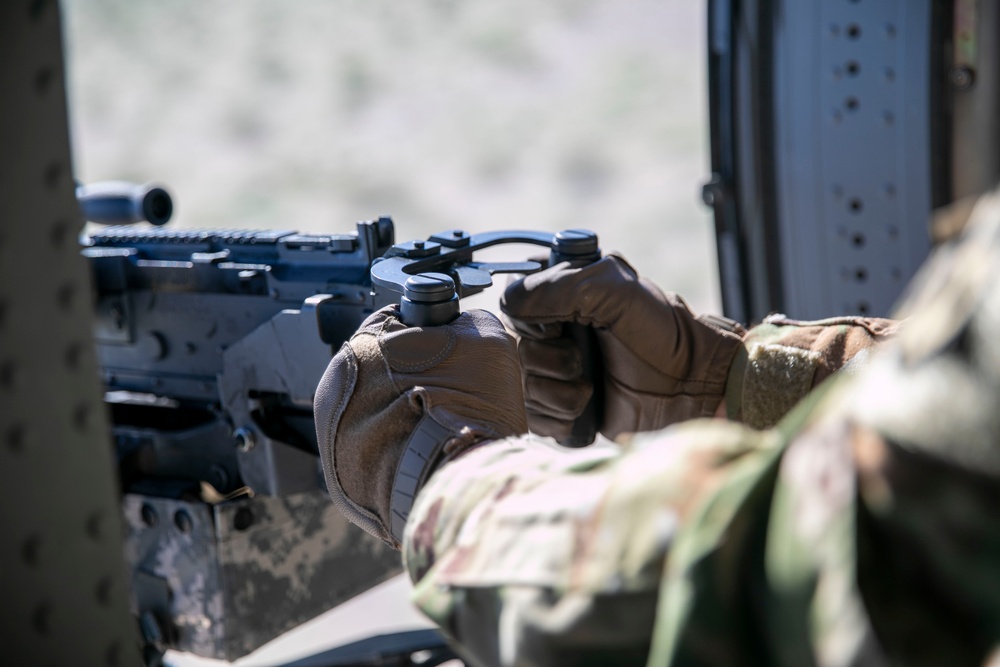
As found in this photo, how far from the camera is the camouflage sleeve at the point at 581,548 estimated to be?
19.7 inches

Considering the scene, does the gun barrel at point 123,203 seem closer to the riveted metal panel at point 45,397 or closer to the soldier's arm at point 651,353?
the soldier's arm at point 651,353

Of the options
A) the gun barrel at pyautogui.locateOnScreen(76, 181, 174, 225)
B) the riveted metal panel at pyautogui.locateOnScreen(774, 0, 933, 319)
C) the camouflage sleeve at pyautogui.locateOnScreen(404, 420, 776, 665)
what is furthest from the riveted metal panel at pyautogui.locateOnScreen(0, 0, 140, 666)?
the riveted metal panel at pyautogui.locateOnScreen(774, 0, 933, 319)

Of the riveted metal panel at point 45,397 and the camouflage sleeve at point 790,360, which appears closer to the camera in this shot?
the riveted metal panel at point 45,397

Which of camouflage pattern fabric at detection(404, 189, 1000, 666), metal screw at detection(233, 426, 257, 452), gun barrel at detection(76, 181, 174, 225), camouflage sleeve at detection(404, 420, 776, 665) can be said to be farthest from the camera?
gun barrel at detection(76, 181, 174, 225)

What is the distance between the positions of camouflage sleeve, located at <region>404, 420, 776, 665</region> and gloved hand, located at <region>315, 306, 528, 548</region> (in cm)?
26

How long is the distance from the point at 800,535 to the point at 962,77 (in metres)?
1.44

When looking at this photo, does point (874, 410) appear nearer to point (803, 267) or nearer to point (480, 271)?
point (480, 271)

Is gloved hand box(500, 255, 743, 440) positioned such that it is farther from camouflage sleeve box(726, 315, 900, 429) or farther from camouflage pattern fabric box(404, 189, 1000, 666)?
camouflage pattern fabric box(404, 189, 1000, 666)

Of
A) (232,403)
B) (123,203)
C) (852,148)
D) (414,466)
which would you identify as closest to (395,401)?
(414,466)

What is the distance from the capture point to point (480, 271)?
119 centimetres

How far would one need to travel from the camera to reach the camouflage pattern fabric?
39cm

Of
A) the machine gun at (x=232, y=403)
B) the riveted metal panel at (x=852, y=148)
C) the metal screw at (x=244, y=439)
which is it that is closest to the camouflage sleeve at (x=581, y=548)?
the machine gun at (x=232, y=403)

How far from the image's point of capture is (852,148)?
1.73 m

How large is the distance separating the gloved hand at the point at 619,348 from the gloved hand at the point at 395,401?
28 centimetres
